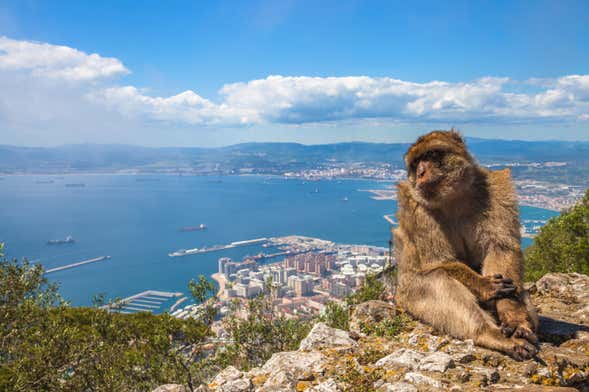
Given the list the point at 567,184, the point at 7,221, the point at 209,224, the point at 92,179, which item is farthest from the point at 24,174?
the point at 567,184

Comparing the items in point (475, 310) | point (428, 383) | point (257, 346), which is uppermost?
point (475, 310)

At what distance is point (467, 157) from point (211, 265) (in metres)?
51.4

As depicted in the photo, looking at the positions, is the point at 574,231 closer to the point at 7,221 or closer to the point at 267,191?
the point at 7,221

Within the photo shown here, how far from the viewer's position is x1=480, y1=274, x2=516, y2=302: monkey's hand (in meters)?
2.89

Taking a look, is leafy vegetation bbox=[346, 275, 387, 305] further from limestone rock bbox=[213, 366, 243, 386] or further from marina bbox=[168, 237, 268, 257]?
marina bbox=[168, 237, 268, 257]

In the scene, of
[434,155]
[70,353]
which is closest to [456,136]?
[434,155]

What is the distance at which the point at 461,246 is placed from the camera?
339 cm

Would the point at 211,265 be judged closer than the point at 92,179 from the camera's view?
Yes

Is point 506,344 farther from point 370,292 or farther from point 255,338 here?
point 370,292

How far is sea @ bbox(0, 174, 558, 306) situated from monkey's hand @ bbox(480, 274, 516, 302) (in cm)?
3219

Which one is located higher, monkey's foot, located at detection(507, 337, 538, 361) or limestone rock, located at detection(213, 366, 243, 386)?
monkey's foot, located at detection(507, 337, 538, 361)

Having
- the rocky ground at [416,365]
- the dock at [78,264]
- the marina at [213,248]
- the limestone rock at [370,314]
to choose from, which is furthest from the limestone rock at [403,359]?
the marina at [213,248]

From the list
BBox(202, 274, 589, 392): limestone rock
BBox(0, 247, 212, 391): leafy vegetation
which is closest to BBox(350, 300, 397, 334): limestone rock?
BBox(202, 274, 589, 392): limestone rock

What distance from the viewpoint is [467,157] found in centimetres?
336
